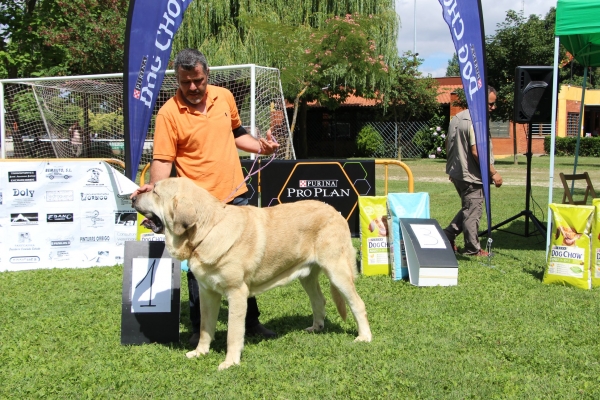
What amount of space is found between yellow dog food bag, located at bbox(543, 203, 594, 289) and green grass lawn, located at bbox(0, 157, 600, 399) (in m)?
0.20

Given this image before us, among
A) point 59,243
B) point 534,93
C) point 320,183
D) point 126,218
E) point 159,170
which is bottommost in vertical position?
point 59,243

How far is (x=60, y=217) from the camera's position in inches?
306

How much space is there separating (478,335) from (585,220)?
2598 mm

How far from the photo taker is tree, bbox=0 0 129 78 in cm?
1792

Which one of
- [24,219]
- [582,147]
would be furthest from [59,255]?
[582,147]

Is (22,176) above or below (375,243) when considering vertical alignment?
above

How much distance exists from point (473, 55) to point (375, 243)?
277cm

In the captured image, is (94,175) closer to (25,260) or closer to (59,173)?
(59,173)

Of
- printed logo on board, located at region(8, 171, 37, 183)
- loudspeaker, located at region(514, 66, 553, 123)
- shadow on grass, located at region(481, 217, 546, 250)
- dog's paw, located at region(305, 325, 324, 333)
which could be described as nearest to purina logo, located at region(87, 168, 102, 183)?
printed logo on board, located at region(8, 171, 37, 183)

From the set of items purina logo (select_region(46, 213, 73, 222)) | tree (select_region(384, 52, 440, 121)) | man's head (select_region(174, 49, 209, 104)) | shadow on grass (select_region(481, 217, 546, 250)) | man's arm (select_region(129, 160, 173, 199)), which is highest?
tree (select_region(384, 52, 440, 121))

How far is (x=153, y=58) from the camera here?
21.0 ft

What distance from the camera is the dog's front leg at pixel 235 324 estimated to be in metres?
4.12

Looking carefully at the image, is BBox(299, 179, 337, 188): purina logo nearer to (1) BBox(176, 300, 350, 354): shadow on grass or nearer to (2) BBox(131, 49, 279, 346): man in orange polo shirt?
(1) BBox(176, 300, 350, 354): shadow on grass

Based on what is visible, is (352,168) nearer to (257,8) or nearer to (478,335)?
(478,335)
